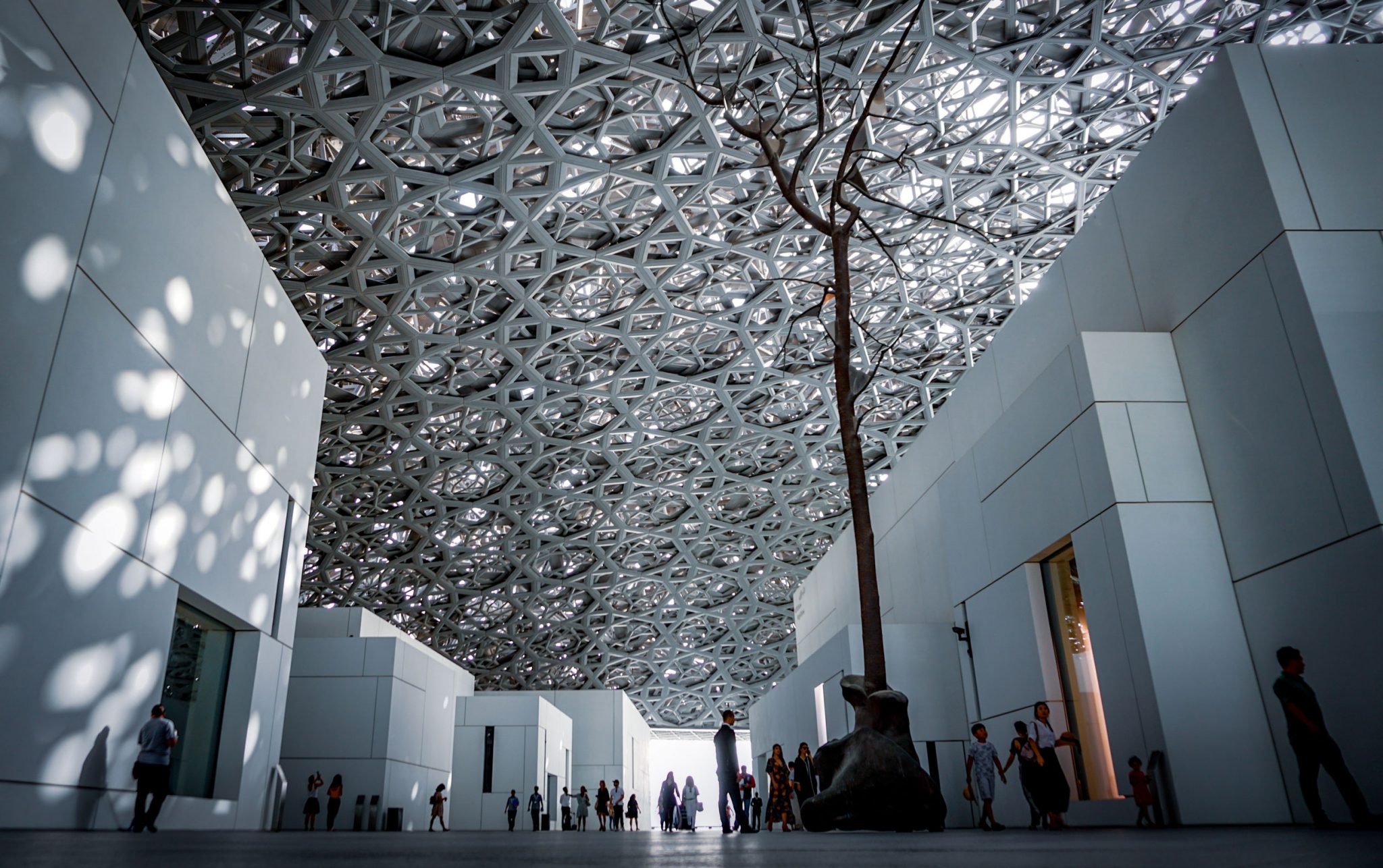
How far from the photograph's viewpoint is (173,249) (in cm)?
970

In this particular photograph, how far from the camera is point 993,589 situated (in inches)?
496

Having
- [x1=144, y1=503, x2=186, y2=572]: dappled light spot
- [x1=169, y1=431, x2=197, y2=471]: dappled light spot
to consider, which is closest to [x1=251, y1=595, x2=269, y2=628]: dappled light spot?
[x1=144, y1=503, x2=186, y2=572]: dappled light spot

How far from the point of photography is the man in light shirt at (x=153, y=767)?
8312mm

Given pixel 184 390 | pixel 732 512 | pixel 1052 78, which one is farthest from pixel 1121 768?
pixel 732 512

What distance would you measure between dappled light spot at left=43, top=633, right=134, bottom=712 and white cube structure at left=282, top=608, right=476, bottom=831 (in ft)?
40.7

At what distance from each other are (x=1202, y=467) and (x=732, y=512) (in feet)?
115

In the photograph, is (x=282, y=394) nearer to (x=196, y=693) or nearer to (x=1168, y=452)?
(x=196, y=693)

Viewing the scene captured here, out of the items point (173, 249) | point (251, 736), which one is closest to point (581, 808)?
point (251, 736)

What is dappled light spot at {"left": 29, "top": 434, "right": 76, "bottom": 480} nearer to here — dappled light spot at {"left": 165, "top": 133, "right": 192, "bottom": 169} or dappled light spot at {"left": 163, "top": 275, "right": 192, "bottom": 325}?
dappled light spot at {"left": 163, "top": 275, "right": 192, "bottom": 325}

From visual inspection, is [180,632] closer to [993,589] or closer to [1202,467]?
[993,589]

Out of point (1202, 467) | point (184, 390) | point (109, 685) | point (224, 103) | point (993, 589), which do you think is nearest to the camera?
point (109, 685)

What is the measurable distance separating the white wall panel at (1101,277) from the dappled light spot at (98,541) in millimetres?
11657

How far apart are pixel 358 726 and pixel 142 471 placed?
13449 mm

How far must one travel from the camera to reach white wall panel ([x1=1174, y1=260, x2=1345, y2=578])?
7.79 meters
